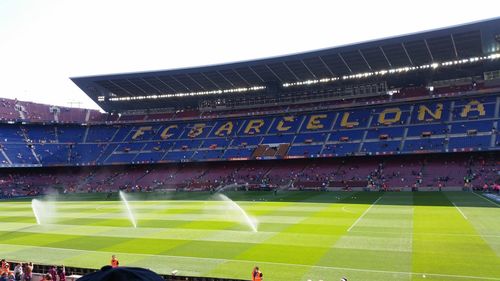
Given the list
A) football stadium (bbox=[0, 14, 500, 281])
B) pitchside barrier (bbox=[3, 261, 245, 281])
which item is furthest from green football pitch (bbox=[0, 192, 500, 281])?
pitchside barrier (bbox=[3, 261, 245, 281])

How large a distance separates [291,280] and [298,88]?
64624 mm

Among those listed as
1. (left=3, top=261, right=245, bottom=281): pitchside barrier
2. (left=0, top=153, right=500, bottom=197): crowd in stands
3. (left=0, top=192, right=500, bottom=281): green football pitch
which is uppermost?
(left=0, top=153, right=500, bottom=197): crowd in stands

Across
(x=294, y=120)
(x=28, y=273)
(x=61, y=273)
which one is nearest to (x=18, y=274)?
(x=28, y=273)

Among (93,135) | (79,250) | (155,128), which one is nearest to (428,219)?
(79,250)

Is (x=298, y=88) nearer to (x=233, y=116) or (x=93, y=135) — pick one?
(x=233, y=116)

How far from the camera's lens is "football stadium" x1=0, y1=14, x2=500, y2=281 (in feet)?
80.4

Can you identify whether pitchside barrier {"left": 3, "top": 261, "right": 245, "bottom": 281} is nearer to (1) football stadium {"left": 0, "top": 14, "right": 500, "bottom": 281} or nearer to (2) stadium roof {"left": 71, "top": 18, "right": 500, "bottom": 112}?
(1) football stadium {"left": 0, "top": 14, "right": 500, "bottom": 281}

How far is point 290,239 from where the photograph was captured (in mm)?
28109

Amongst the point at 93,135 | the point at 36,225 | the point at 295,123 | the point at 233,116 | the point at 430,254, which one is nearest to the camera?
the point at 430,254

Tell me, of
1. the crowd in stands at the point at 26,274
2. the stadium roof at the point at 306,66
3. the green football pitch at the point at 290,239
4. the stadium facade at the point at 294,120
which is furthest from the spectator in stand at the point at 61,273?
the stadium roof at the point at 306,66

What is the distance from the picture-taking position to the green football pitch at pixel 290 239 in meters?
21.1

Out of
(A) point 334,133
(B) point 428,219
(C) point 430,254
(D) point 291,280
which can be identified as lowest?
(D) point 291,280

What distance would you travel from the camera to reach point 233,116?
8638 centimetres

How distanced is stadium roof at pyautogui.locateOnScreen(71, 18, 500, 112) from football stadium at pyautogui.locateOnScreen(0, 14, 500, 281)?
0.34 m
